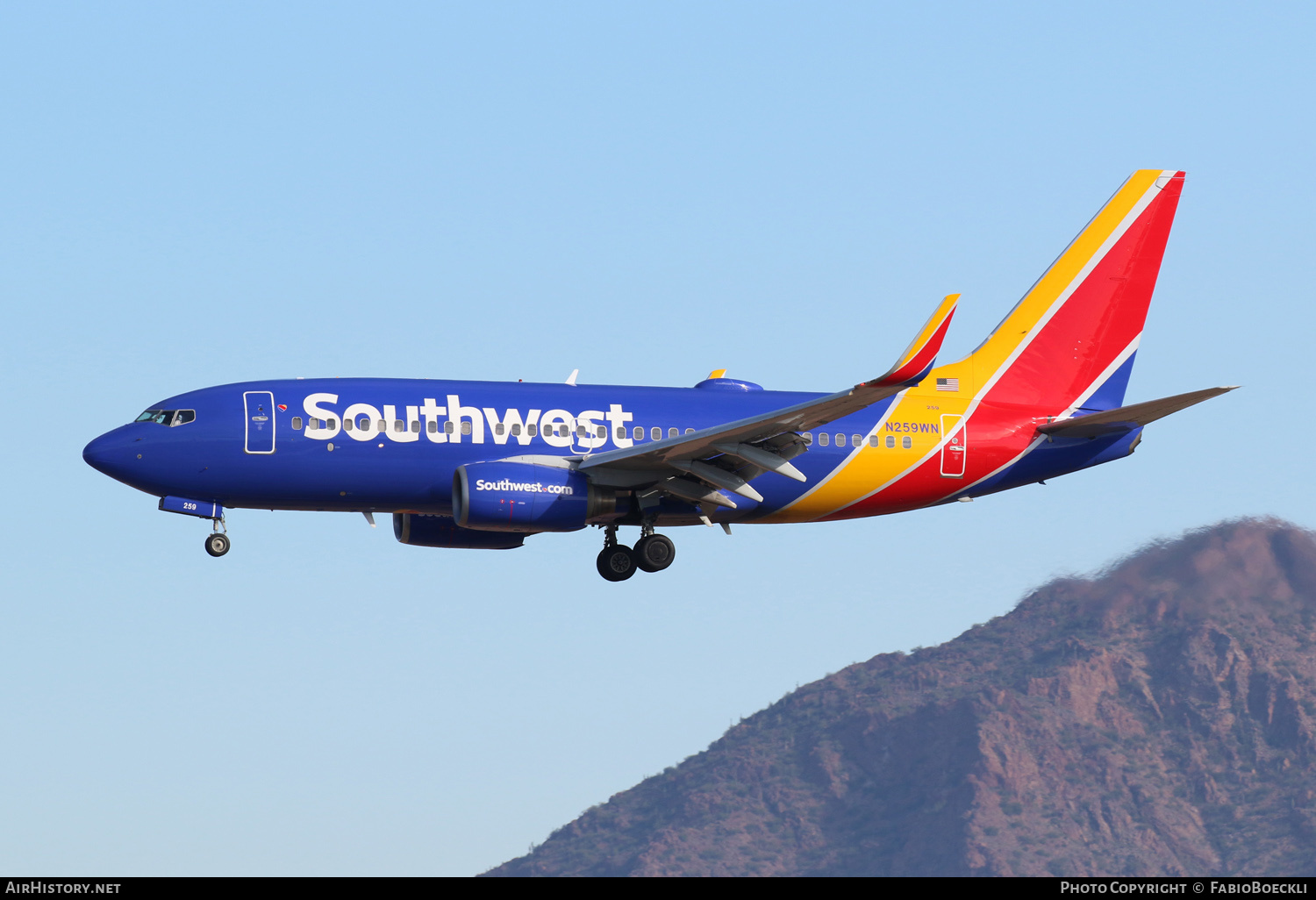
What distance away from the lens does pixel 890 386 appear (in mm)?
37875

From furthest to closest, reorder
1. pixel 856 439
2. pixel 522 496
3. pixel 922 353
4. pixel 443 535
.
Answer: pixel 443 535 < pixel 856 439 < pixel 522 496 < pixel 922 353

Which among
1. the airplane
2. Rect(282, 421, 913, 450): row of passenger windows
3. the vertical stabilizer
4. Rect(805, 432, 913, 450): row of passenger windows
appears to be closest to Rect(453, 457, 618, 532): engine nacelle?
the airplane

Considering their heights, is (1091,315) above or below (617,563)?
above

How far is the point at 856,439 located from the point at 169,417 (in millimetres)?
17538

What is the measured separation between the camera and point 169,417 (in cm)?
4362

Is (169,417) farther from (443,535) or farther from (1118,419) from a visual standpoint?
(1118,419)

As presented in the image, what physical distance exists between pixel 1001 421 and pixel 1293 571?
9934 cm

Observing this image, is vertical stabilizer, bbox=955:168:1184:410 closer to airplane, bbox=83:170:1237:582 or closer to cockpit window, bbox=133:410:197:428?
airplane, bbox=83:170:1237:582

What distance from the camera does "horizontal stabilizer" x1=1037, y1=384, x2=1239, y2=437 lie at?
45281 millimetres

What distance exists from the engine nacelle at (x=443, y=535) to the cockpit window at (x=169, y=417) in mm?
6998

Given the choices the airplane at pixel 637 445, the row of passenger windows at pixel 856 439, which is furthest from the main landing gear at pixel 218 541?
the row of passenger windows at pixel 856 439

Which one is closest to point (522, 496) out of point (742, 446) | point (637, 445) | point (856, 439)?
point (637, 445)
